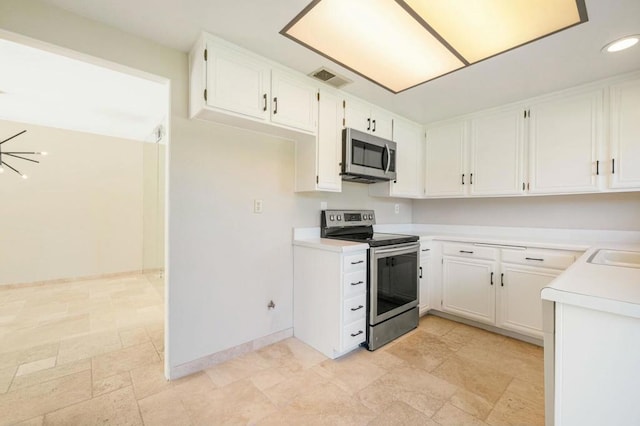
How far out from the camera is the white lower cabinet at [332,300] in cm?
219

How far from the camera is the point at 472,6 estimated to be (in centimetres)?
Answer: 147

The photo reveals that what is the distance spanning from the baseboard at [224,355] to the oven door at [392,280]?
86cm

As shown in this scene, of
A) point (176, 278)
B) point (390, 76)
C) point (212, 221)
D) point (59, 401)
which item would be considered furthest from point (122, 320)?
point (390, 76)

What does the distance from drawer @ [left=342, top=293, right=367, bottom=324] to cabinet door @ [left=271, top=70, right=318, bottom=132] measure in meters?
1.46

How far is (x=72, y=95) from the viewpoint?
3.09 m

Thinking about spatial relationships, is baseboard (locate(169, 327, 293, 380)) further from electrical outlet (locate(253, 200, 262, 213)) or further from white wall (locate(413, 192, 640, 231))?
white wall (locate(413, 192, 640, 231))

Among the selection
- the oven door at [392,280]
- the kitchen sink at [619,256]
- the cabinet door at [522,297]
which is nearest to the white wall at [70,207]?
the oven door at [392,280]

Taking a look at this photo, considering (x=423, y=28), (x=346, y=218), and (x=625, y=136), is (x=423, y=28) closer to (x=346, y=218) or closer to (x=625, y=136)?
(x=346, y=218)

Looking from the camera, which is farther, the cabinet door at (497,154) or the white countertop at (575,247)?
the cabinet door at (497,154)

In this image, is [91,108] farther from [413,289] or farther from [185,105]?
[413,289]

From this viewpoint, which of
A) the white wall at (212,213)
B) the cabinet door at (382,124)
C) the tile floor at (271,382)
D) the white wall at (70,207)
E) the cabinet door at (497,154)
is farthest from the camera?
the white wall at (70,207)

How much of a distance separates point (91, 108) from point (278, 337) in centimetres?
369

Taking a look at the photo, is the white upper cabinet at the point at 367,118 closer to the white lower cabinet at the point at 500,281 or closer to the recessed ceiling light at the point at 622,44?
the white lower cabinet at the point at 500,281

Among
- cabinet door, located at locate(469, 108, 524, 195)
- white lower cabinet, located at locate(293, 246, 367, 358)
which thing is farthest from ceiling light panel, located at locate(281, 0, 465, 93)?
white lower cabinet, located at locate(293, 246, 367, 358)
